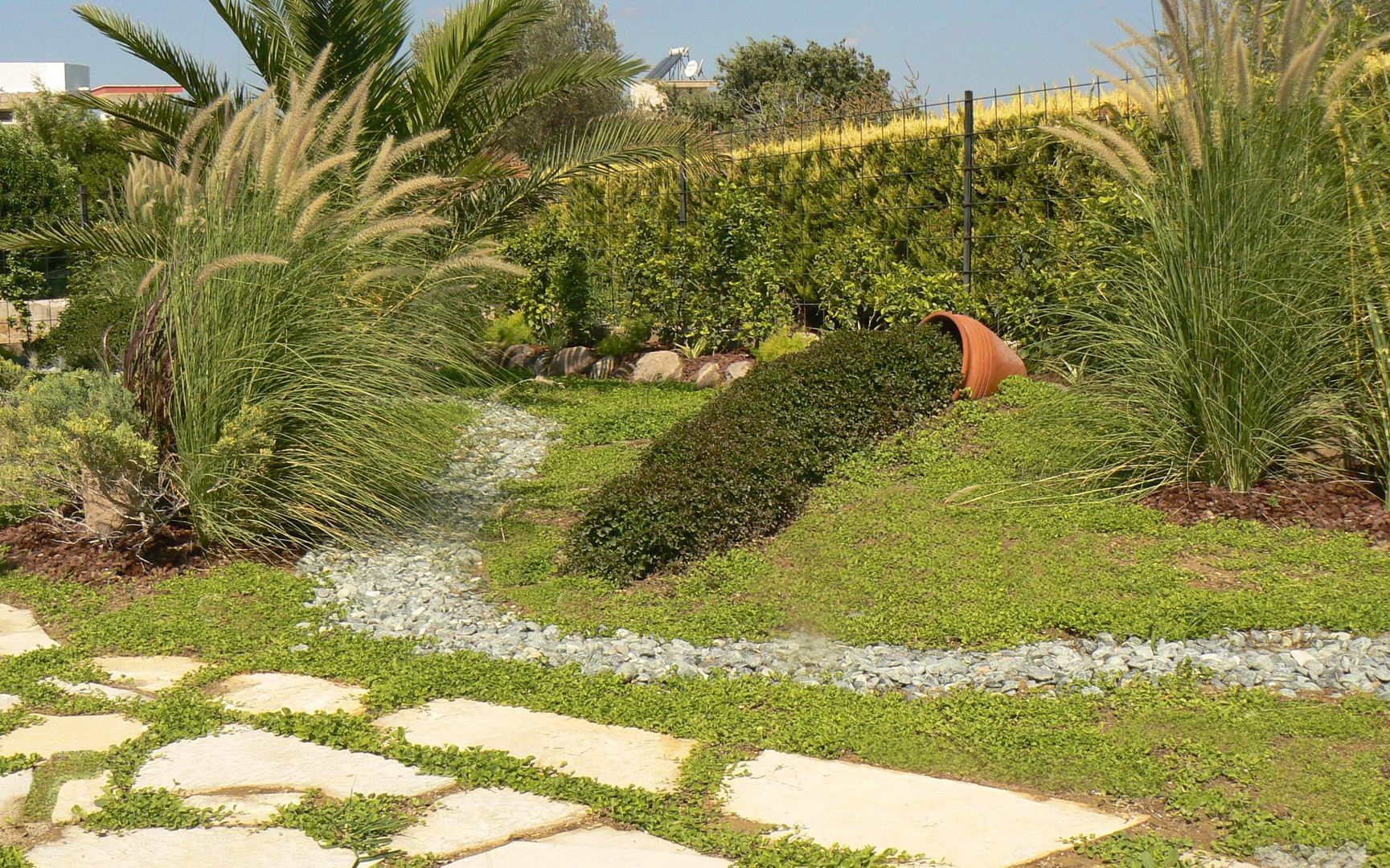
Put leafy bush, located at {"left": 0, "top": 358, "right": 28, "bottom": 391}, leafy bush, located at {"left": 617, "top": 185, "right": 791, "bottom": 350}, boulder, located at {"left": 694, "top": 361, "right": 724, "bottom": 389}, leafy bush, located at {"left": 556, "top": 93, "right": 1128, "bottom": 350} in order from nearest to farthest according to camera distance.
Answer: leafy bush, located at {"left": 0, "top": 358, "right": 28, "bottom": 391}, leafy bush, located at {"left": 556, "top": 93, "right": 1128, "bottom": 350}, boulder, located at {"left": 694, "top": 361, "right": 724, "bottom": 389}, leafy bush, located at {"left": 617, "top": 185, "right": 791, "bottom": 350}

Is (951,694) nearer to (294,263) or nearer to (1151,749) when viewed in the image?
(1151,749)

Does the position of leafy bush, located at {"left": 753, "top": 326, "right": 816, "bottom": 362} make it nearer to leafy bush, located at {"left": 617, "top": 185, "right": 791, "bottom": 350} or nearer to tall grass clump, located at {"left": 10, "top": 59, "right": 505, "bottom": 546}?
leafy bush, located at {"left": 617, "top": 185, "right": 791, "bottom": 350}

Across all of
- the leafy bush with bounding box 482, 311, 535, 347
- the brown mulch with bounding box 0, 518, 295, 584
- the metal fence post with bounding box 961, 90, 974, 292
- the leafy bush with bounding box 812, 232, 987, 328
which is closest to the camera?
→ the brown mulch with bounding box 0, 518, 295, 584

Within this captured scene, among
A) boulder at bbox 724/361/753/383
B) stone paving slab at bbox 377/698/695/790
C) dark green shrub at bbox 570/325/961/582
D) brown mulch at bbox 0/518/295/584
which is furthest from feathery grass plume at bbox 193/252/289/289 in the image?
boulder at bbox 724/361/753/383

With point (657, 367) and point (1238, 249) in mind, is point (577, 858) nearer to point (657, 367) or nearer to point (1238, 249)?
point (1238, 249)

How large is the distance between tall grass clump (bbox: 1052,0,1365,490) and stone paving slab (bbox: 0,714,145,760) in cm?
467

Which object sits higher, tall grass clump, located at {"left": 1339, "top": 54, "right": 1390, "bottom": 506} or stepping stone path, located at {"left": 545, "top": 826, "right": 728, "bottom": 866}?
tall grass clump, located at {"left": 1339, "top": 54, "right": 1390, "bottom": 506}

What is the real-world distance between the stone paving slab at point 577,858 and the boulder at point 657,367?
28.0 feet

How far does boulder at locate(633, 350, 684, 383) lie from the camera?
37.4 ft

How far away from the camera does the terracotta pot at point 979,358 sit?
7910mm

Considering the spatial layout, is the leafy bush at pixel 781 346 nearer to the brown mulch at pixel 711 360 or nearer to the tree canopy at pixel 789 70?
the brown mulch at pixel 711 360

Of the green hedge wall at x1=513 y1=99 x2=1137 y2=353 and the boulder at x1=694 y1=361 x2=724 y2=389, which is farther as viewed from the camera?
the boulder at x1=694 y1=361 x2=724 y2=389

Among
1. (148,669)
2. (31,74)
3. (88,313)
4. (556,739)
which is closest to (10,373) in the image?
(148,669)

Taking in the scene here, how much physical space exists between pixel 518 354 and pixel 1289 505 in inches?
350
